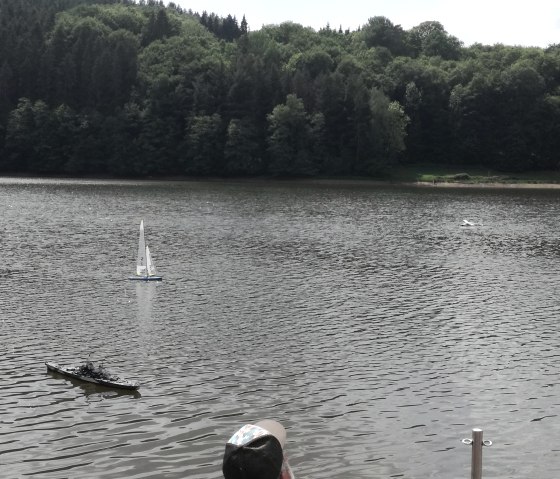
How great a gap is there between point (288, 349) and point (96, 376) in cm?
1164

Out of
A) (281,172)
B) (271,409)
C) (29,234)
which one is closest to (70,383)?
(271,409)

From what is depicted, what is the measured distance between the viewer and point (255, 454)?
35.6 ft

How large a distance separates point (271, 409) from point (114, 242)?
5638 cm

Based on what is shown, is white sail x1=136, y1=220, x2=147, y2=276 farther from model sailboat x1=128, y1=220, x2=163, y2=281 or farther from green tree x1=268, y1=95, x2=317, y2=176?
green tree x1=268, y1=95, x2=317, y2=176

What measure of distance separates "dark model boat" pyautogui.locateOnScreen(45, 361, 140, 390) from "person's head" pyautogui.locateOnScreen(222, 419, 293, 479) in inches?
992

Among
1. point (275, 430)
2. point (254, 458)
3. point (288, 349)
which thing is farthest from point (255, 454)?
point (288, 349)

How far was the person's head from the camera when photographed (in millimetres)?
10852

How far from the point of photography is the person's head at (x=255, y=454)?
1085cm

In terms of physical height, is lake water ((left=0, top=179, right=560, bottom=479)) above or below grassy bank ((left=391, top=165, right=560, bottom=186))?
below

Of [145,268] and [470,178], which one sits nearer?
[145,268]

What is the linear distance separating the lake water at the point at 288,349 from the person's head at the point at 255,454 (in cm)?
1721

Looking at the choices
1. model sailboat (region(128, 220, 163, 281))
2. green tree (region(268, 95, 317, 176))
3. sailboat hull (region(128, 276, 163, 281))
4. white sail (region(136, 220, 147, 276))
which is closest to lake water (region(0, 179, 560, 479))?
sailboat hull (region(128, 276, 163, 281))

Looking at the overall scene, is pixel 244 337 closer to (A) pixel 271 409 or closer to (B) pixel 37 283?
(A) pixel 271 409

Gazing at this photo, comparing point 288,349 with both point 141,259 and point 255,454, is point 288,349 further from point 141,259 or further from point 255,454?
point 255,454
